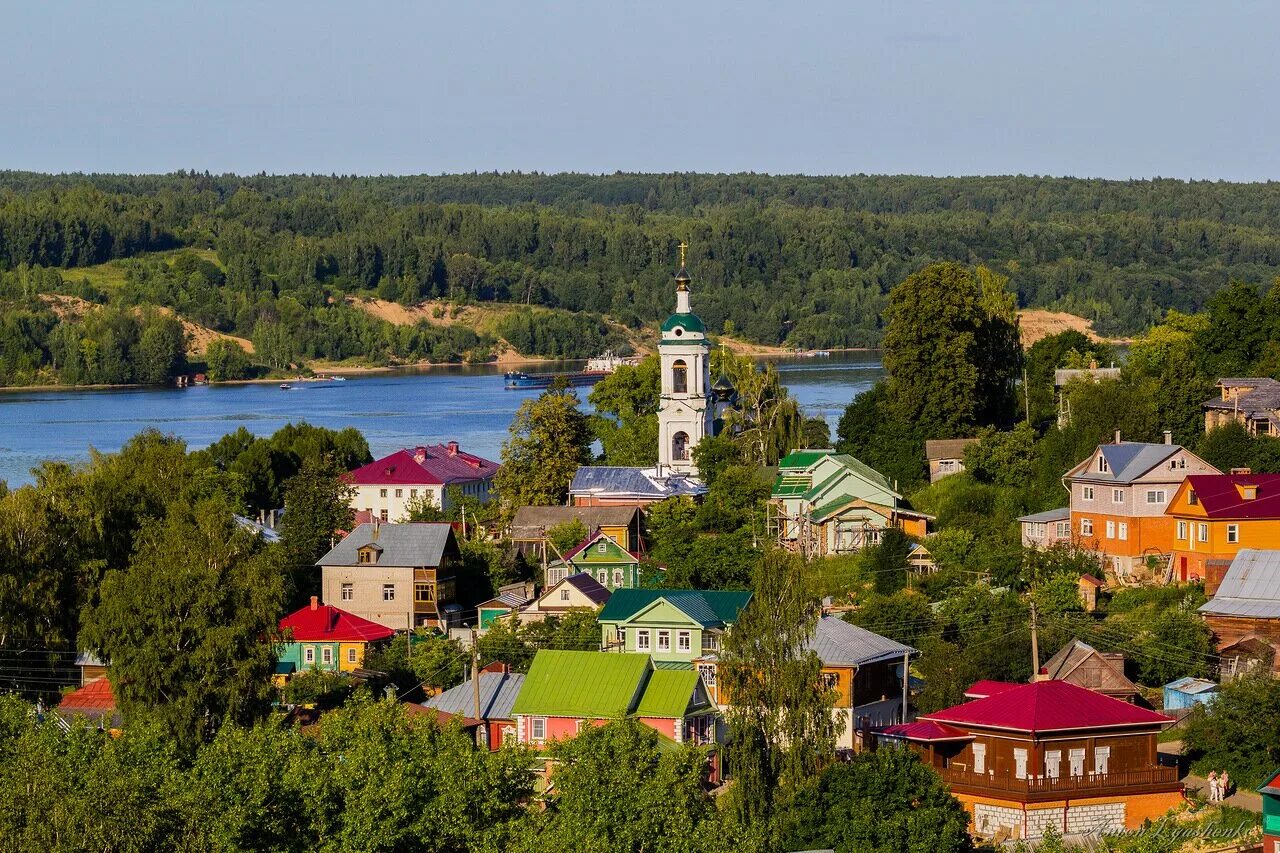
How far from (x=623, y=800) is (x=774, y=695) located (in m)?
4.05

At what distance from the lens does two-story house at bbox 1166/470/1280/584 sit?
3572cm

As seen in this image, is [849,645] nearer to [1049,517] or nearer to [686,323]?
[1049,517]

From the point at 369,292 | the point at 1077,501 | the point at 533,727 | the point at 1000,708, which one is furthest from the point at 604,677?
the point at 369,292

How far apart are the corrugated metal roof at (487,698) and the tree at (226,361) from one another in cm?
12177

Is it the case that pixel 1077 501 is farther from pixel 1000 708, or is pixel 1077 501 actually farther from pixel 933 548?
pixel 1000 708

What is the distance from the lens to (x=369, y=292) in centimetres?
17838

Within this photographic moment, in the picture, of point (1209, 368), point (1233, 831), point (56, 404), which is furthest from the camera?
point (56, 404)

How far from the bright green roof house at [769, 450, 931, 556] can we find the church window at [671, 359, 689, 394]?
5664mm

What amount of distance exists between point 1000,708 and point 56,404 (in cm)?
10766

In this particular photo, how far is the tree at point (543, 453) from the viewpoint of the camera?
154 ft

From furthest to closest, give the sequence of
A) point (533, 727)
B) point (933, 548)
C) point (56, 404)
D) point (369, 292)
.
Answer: point (369, 292) → point (56, 404) → point (933, 548) → point (533, 727)

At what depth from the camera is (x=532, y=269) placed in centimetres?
19050

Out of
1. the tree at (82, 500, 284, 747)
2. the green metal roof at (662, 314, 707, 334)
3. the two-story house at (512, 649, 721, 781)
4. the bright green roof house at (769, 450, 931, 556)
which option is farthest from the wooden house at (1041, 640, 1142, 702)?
the green metal roof at (662, 314, 707, 334)

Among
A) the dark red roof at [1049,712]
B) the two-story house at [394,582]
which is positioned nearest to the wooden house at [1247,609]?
the dark red roof at [1049,712]
